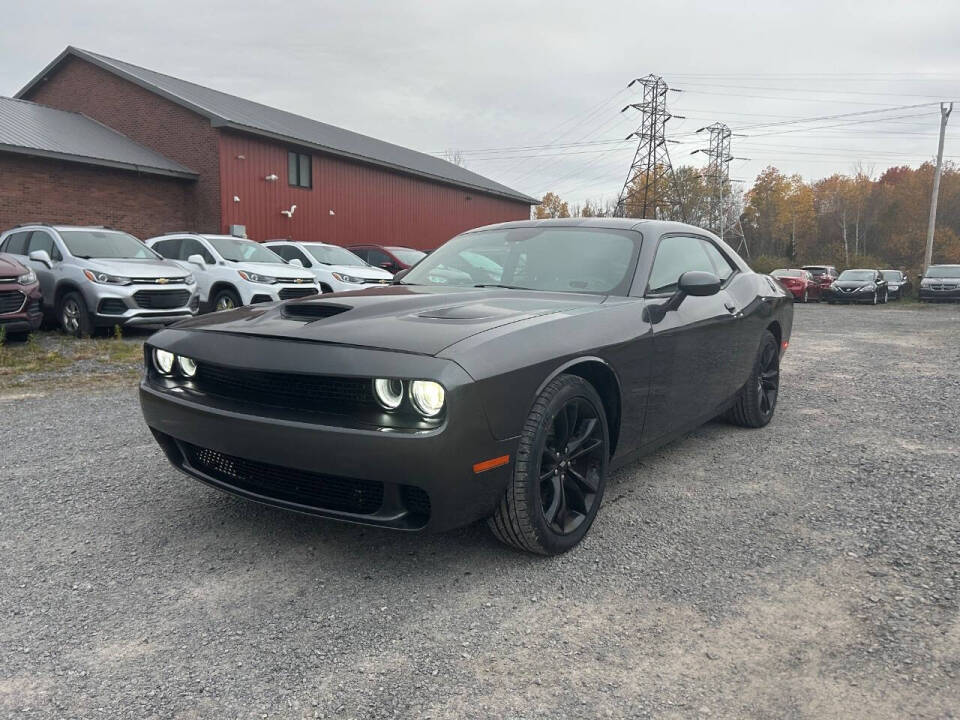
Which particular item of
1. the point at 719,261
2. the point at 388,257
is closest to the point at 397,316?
the point at 719,261

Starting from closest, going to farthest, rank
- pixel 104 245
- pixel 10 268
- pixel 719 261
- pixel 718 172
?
pixel 719 261 → pixel 10 268 → pixel 104 245 → pixel 718 172

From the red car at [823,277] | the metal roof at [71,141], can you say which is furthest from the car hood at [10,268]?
the red car at [823,277]

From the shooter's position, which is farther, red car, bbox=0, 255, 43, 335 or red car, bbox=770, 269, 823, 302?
red car, bbox=770, 269, 823, 302

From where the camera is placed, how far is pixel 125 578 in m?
2.58

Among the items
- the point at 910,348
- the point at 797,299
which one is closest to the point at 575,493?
the point at 910,348

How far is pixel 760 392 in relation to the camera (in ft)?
15.9

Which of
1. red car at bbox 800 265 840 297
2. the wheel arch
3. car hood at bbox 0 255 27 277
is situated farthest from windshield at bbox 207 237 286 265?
red car at bbox 800 265 840 297

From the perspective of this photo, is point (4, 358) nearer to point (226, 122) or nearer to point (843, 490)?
point (843, 490)

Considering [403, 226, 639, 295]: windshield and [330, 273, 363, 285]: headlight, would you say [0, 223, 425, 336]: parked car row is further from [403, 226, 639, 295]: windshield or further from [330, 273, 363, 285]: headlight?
[403, 226, 639, 295]: windshield

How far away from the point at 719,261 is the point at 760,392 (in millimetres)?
978

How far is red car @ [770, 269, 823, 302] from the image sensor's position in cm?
2584

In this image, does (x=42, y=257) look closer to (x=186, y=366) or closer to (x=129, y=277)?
(x=129, y=277)

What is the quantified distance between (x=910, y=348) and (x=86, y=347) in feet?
36.7

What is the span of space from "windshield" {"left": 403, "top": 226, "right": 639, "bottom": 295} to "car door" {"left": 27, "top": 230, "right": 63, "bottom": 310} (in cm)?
747
